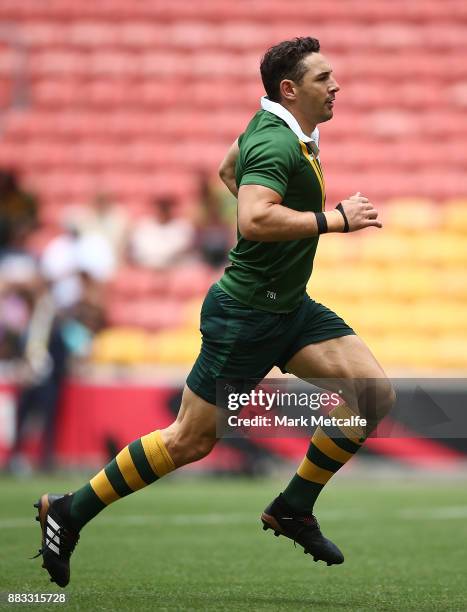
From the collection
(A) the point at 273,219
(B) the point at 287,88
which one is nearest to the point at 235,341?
(A) the point at 273,219

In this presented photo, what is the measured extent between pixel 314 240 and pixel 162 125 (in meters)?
11.2

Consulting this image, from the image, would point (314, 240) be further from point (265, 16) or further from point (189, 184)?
point (265, 16)

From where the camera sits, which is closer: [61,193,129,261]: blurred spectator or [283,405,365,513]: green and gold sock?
[283,405,365,513]: green and gold sock

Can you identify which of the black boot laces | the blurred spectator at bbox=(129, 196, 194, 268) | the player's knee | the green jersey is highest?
the green jersey

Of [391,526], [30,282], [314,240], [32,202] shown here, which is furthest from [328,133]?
[314,240]

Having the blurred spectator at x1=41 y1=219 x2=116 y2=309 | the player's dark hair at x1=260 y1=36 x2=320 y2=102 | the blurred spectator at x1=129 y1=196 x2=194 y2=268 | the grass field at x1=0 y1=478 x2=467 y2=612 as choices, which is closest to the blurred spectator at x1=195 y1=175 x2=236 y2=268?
the blurred spectator at x1=129 y1=196 x2=194 y2=268

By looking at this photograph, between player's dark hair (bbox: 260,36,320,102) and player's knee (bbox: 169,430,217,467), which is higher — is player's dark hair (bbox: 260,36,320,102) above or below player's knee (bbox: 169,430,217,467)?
above

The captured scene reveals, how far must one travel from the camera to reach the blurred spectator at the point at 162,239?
14.2 m

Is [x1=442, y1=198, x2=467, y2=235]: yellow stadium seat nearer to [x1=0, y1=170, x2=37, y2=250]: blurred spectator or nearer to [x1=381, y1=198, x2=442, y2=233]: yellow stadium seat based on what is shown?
[x1=381, y1=198, x2=442, y2=233]: yellow stadium seat

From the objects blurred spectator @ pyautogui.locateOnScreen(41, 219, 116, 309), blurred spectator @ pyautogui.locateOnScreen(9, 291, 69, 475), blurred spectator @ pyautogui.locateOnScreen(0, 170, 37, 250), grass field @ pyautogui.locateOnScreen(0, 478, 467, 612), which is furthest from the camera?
blurred spectator @ pyautogui.locateOnScreen(0, 170, 37, 250)

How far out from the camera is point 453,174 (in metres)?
15.3

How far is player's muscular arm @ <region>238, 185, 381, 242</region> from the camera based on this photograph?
192 inches

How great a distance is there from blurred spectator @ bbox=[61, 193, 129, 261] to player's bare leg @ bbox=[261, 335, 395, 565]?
881 cm

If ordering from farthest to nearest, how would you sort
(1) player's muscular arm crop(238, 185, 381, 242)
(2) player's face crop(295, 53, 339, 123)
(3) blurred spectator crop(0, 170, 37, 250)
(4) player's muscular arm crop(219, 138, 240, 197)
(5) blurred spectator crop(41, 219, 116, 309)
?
(3) blurred spectator crop(0, 170, 37, 250) < (5) blurred spectator crop(41, 219, 116, 309) < (4) player's muscular arm crop(219, 138, 240, 197) < (2) player's face crop(295, 53, 339, 123) < (1) player's muscular arm crop(238, 185, 381, 242)
